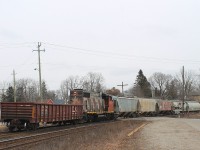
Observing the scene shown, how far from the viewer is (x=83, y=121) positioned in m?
40.8

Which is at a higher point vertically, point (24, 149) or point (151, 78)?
point (151, 78)

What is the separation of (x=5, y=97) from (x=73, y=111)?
66.6 metres

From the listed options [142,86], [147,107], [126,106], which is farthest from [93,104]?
[142,86]

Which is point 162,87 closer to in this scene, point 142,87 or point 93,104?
point 142,87

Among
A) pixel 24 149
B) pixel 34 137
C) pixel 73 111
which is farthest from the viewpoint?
pixel 73 111

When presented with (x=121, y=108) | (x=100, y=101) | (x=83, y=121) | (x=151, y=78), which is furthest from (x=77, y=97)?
(x=151, y=78)

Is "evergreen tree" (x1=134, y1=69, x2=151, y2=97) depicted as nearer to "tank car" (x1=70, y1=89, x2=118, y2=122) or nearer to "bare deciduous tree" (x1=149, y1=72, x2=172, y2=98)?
"bare deciduous tree" (x1=149, y1=72, x2=172, y2=98)

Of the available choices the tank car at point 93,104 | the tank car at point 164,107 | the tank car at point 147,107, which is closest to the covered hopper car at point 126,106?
the tank car at point 147,107

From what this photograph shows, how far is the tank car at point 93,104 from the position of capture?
40250mm

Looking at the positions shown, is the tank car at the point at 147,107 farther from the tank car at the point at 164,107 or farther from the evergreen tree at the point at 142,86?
the evergreen tree at the point at 142,86

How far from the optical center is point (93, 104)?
4253cm

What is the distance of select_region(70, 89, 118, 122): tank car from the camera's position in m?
40.2

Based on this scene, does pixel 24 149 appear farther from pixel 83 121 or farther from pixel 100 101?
pixel 100 101

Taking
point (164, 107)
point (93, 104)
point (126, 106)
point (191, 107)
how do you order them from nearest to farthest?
point (93, 104) → point (126, 106) → point (164, 107) → point (191, 107)
